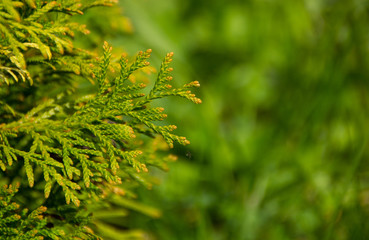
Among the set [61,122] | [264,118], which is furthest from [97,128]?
[264,118]

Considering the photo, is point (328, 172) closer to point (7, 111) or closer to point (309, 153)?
point (309, 153)

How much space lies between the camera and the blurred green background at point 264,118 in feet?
6.24

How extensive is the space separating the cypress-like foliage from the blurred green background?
1.93 ft

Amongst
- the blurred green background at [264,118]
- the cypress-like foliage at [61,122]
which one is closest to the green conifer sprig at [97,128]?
the cypress-like foliage at [61,122]

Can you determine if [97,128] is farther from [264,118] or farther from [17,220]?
[264,118]

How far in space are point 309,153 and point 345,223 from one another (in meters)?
0.80

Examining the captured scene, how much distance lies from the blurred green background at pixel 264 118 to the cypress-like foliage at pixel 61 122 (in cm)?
59

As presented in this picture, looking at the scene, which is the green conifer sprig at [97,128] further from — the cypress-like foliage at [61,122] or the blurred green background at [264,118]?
the blurred green background at [264,118]

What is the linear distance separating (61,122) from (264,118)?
2054 mm

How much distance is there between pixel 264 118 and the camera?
2803 mm

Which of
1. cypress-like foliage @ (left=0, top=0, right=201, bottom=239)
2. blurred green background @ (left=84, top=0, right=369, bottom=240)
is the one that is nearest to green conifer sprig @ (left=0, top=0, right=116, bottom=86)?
cypress-like foliage @ (left=0, top=0, right=201, bottom=239)

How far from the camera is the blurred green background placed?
190 cm

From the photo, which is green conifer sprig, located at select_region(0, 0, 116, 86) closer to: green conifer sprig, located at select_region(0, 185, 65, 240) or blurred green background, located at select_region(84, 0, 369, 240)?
green conifer sprig, located at select_region(0, 185, 65, 240)

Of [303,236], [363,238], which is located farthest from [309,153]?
[363,238]
